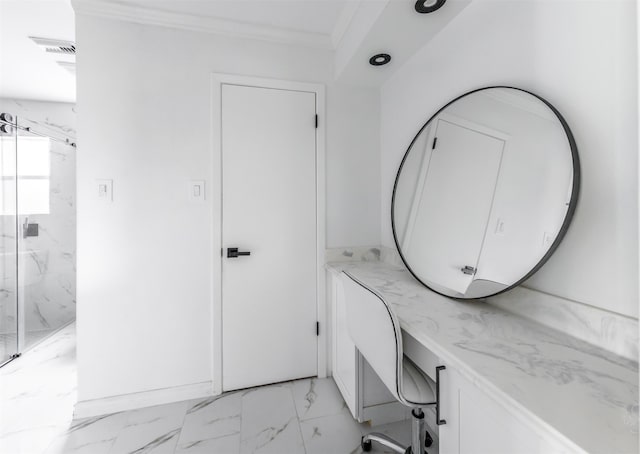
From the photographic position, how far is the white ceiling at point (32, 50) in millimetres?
1672

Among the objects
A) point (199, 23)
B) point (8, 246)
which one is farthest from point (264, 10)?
point (8, 246)

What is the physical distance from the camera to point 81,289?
1625 millimetres

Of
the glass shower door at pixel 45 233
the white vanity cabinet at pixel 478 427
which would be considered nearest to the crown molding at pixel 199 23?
the glass shower door at pixel 45 233

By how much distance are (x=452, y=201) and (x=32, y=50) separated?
3.09 m

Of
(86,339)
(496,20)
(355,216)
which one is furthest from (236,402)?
(496,20)

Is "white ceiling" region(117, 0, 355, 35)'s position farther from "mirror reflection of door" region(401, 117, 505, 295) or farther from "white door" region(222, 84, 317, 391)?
"mirror reflection of door" region(401, 117, 505, 295)

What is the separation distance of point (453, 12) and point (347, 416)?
6.99 ft

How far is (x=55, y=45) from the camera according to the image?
201 cm

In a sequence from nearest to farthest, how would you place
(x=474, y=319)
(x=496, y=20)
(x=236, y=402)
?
(x=474, y=319) → (x=496, y=20) → (x=236, y=402)

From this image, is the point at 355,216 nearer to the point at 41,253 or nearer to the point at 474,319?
the point at 474,319

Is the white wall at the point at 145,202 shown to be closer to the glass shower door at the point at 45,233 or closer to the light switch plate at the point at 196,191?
the light switch plate at the point at 196,191

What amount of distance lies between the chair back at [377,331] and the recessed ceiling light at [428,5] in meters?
1.23

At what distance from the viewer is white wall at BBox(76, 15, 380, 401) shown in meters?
1.62

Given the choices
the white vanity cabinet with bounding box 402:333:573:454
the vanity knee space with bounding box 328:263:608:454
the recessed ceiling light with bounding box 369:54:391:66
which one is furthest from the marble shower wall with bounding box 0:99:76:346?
the white vanity cabinet with bounding box 402:333:573:454
